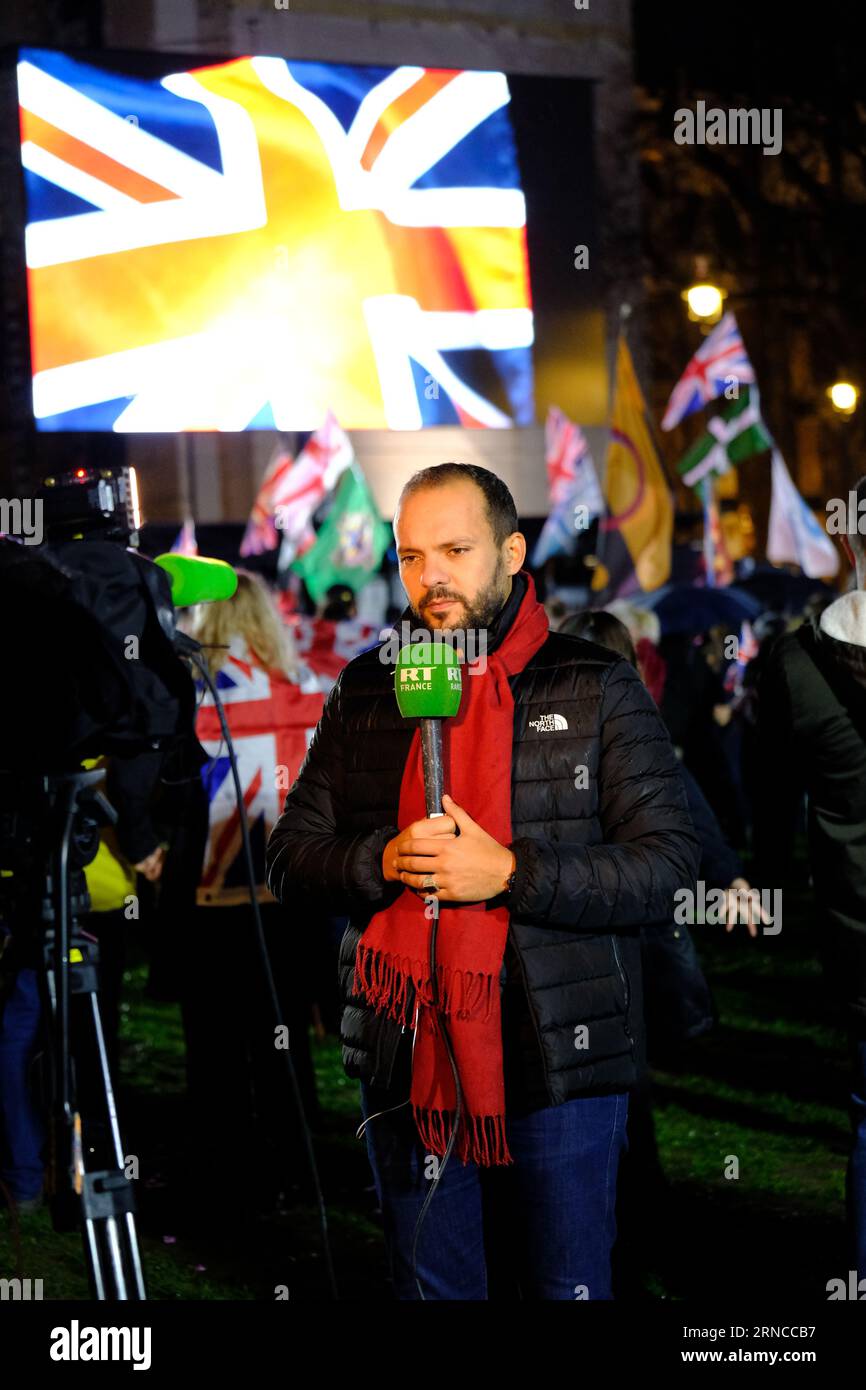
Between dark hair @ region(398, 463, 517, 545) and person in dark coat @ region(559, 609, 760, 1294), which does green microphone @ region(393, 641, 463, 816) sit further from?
person in dark coat @ region(559, 609, 760, 1294)

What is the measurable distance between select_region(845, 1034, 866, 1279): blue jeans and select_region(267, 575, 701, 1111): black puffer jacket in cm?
93

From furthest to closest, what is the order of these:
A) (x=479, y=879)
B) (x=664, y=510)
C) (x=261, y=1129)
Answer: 1. (x=664, y=510)
2. (x=261, y=1129)
3. (x=479, y=879)

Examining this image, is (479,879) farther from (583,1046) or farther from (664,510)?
(664,510)

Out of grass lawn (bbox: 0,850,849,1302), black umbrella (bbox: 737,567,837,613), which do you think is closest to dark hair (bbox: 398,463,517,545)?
grass lawn (bbox: 0,850,849,1302)

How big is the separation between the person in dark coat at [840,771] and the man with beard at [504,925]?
2.83ft

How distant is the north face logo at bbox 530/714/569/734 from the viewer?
3350 mm

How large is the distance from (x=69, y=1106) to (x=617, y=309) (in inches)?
1350

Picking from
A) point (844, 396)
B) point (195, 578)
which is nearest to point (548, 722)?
point (195, 578)

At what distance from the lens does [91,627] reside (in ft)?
10.7

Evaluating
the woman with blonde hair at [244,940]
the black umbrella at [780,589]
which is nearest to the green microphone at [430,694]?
the woman with blonde hair at [244,940]

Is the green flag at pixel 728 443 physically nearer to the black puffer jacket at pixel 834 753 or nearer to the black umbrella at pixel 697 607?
the black umbrella at pixel 697 607

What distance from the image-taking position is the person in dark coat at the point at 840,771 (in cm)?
413

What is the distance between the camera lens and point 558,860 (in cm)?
319

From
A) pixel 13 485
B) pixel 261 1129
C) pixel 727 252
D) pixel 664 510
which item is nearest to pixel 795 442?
pixel 727 252
